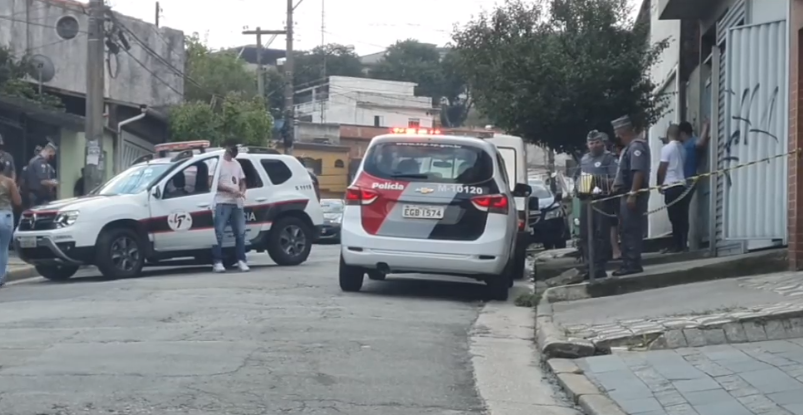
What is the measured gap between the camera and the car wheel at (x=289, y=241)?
17797mm

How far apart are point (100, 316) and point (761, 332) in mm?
5596

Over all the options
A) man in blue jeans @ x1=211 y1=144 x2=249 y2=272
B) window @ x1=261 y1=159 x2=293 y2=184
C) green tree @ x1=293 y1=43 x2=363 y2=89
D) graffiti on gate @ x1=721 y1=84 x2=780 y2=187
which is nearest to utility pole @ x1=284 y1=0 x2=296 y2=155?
green tree @ x1=293 y1=43 x2=363 y2=89

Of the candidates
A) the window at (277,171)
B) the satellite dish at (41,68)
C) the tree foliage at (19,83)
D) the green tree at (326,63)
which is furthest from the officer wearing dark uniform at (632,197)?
the green tree at (326,63)

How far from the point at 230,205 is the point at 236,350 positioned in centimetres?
765

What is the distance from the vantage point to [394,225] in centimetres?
1308

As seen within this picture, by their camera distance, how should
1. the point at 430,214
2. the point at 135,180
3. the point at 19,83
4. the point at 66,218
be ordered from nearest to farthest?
the point at 430,214
the point at 66,218
the point at 135,180
the point at 19,83

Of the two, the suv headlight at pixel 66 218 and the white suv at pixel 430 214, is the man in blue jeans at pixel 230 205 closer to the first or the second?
the suv headlight at pixel 66 218

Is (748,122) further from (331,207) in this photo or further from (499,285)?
(331,207)

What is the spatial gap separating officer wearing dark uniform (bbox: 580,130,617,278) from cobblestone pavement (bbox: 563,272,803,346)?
2.87m

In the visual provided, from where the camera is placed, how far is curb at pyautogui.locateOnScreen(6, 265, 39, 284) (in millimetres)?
16719

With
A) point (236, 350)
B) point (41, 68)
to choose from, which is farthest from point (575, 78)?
point (41, 68)

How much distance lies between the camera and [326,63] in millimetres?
83500

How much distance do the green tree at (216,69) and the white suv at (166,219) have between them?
135 feet

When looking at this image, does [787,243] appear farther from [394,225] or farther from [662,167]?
[394,225]
